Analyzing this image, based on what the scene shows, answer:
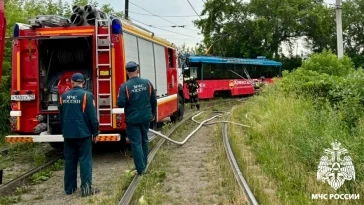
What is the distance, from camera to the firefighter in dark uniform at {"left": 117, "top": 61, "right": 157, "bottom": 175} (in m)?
7.59

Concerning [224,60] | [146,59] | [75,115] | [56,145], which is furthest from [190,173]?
[224,60]

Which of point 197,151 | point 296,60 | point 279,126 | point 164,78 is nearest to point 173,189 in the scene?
point 197,151

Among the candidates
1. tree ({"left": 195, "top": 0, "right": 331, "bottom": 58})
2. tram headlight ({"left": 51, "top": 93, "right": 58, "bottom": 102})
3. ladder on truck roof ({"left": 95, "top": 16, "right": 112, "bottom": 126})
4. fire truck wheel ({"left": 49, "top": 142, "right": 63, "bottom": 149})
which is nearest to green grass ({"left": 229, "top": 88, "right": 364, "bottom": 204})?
ladder on truck roof ({"left": 95, "top": 16, "right": 112, "bottom": 126})

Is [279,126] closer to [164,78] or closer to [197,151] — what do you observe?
[197,151]

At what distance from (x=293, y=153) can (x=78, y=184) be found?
12.7ft

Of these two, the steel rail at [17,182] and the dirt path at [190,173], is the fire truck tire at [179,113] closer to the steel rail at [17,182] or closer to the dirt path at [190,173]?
the dirt path at [190,173]

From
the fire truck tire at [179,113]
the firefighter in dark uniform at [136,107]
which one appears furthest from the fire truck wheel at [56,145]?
the fire truck tire at [179,113]

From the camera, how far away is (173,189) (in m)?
6.99

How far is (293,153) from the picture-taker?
8148 mm

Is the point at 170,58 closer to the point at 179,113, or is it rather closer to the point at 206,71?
the point at 179,113

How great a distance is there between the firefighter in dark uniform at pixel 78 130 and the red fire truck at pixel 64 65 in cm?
193

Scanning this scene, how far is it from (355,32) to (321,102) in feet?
172

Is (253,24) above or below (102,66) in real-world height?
above

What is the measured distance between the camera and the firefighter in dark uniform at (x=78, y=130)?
6.71 m
